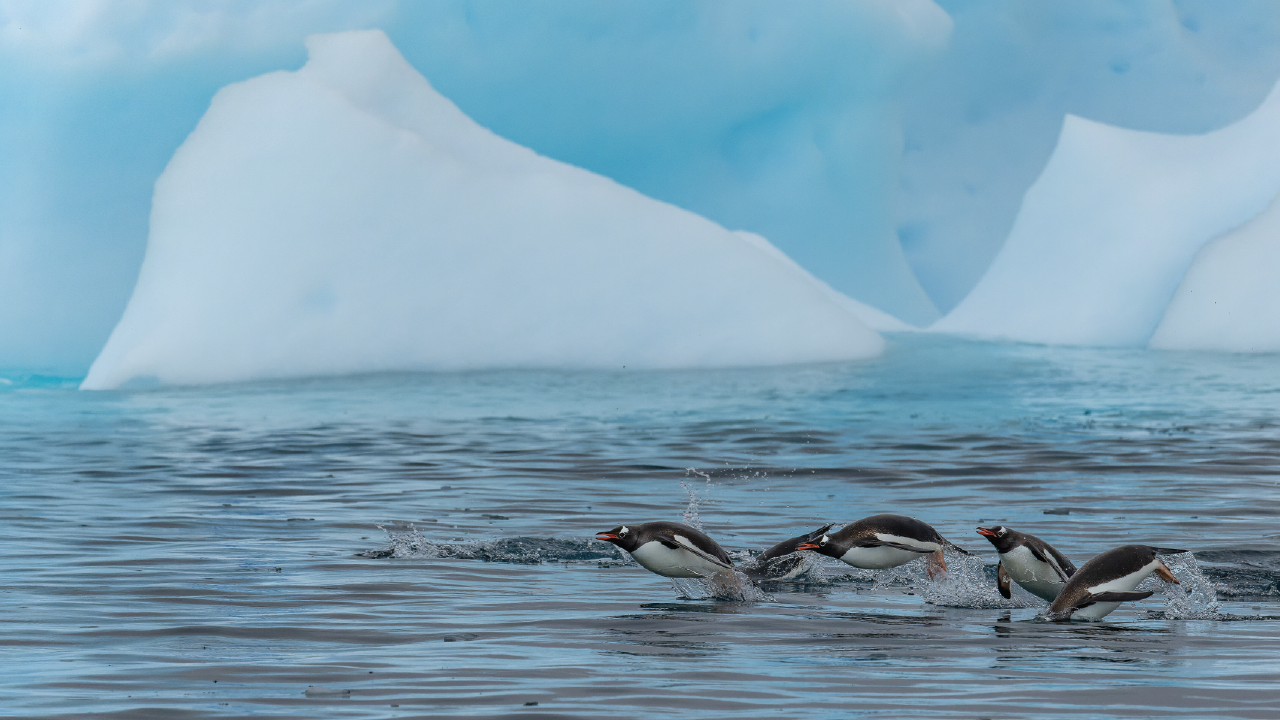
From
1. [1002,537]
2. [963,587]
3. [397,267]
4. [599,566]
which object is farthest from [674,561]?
[397,267]

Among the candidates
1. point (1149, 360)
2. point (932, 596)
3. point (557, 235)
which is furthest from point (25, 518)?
point (1149, 360)

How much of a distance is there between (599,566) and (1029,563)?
A: 3.17 metres

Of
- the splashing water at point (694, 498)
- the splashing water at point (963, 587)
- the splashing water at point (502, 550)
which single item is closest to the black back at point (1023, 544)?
the splashing water at point (963, 587)

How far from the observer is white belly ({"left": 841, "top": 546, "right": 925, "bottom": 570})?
907cm

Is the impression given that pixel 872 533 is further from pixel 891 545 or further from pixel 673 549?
pixel 673 549

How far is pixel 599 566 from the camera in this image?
10195 mm

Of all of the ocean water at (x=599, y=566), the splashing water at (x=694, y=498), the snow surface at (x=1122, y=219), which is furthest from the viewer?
the snow surface at (x=1122, y=219)

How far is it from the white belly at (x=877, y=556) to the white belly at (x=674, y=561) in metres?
0.95

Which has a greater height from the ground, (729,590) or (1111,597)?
(1111,597)

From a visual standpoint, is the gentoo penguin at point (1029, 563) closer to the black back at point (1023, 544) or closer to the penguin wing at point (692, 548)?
the black back at point (1023, 544)

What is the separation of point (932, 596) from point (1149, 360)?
113 feet

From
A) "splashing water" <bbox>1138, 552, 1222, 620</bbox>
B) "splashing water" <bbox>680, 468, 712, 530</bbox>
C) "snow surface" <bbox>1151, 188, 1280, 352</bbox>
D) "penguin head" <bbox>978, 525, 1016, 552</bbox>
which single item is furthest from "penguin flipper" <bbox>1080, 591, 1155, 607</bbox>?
"snow surface" <bbox>1151, 188, 1280, 352</bbox>

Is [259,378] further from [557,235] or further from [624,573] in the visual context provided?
[624,573]

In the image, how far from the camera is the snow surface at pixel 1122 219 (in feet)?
149
